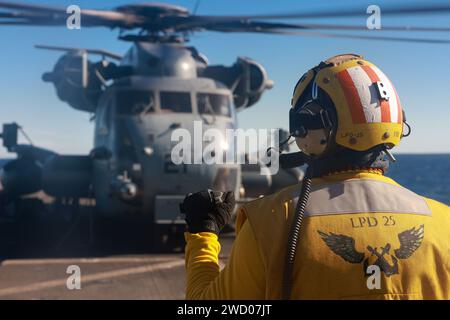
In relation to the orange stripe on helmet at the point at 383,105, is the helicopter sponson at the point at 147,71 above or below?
above

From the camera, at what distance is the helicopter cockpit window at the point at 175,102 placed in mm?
11023

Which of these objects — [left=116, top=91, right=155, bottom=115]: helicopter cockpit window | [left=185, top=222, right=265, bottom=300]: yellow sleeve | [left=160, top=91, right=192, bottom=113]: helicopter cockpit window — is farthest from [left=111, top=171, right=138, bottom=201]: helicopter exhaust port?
[left=185, top=222, right=265, bottom=300]: yellow sleeve

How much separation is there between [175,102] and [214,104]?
0.78m

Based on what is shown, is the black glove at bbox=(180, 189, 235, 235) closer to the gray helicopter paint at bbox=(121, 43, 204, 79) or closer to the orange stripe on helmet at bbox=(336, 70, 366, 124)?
the orange stripe on helmet at bbox=(336, 70, 366, 124)

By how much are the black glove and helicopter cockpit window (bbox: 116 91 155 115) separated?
856cm

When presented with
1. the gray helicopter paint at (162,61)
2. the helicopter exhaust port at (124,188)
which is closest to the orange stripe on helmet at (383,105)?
the helicopter exhaust port at (124,188)

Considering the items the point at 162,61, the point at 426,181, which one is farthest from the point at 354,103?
the point at 426,181

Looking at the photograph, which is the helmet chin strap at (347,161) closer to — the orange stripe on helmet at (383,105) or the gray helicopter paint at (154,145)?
the orange stripe on helmet at (383,105)

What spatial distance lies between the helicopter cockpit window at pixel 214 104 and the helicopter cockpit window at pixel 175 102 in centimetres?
22

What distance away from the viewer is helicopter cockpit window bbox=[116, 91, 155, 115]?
428 inches

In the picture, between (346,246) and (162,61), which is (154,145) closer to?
(162,61)

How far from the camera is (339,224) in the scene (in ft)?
6.87
